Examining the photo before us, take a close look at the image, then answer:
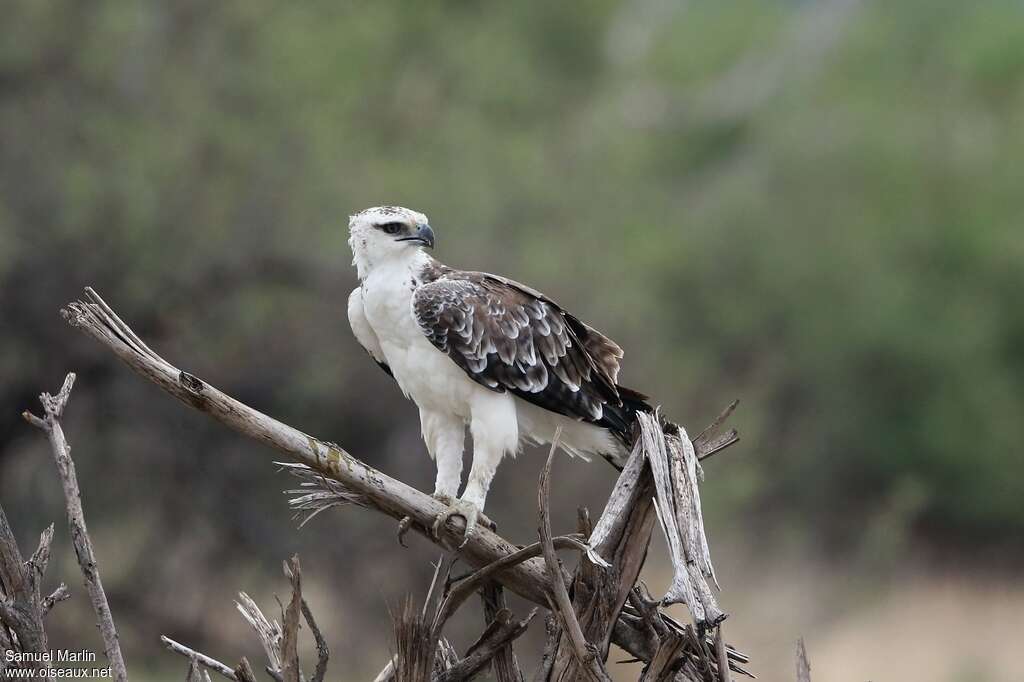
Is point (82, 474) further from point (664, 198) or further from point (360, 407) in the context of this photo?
point (664, 198)

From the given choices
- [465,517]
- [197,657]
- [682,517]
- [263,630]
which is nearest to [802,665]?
[682,517]

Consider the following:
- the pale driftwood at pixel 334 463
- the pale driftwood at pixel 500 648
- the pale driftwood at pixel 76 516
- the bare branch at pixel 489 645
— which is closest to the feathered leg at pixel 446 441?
the pale driftwood at pixel 334 463

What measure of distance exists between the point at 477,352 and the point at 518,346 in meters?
0.17

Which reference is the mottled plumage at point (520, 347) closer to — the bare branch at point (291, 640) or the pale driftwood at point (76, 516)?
the bare branch at point (291, 640)

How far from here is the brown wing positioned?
205 inches

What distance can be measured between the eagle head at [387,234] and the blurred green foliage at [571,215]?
7152 mm

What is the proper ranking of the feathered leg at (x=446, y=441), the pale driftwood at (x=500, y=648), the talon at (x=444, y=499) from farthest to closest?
the feathered leg at (x=446, y=441), the talon at (x=444, y=499), the pale driftwood at (x=500, y=648)

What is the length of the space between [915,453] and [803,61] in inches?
483

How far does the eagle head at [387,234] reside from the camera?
5.24 metres

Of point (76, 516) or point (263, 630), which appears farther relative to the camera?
point (263, 630)

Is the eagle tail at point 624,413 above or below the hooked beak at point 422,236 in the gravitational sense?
below

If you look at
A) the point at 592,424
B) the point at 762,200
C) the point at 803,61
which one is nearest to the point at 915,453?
the point at 762,200

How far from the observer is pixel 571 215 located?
61.0 feet

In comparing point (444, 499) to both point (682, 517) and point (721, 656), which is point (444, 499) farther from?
point (721, 656)
